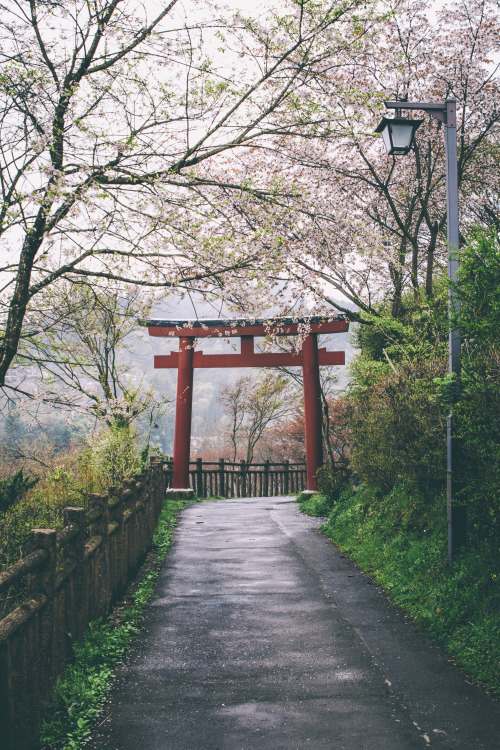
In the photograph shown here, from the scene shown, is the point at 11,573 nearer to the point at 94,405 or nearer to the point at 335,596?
the point at 335,596

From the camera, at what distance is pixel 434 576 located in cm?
549

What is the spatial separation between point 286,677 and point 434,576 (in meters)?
2.14

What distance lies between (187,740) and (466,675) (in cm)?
204

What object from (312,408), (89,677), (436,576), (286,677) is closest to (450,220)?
(436,576)

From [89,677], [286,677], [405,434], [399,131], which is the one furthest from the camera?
[405,434]

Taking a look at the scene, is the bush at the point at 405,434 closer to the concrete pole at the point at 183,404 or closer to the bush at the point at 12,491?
the bush at the point at 12,491

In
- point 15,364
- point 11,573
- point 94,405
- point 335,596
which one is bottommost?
point 335,596

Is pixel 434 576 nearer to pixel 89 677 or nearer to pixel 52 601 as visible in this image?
pixel 89 677

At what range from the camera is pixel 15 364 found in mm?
11531

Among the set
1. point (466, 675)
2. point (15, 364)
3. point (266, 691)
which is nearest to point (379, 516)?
point (466, 675)

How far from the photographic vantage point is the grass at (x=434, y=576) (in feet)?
13.7

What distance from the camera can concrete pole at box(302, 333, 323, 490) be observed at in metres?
16.4

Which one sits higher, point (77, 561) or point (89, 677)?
point (77, 561)

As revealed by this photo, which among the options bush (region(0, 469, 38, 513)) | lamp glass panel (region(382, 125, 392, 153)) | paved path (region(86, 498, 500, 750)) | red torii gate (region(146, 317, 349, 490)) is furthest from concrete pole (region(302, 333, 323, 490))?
lamp glass panel (region(382, 125, 392, 153))
